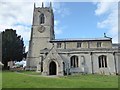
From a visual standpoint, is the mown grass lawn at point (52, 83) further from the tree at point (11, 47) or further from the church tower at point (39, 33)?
the tree at point (11, 47)

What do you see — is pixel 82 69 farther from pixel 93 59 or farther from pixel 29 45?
pixel 29 45

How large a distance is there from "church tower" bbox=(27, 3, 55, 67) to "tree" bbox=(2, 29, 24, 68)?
5.19 m

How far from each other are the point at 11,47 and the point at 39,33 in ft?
33.0

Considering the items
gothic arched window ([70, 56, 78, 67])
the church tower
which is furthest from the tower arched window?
gothic arched window ([70, 56, 78, 67])

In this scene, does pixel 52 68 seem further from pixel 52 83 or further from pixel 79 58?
pixel 52 83

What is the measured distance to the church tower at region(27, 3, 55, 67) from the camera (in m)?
→ 59.0

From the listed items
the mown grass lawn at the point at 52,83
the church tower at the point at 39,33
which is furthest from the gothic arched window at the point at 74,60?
the mown grass lawn at the point at 52,83

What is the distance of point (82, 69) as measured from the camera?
44312 millimetres

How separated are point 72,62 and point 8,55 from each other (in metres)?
24.8

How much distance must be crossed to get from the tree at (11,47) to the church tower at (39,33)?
5191 millimetres

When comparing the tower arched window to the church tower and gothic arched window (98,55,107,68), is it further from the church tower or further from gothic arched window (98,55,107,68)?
gothic arched window (98,55,107,68)

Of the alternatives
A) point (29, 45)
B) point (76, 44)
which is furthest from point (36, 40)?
point (76, 44)

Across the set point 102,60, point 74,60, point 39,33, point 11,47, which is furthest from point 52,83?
point 11,47

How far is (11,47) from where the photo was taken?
2400 inches
